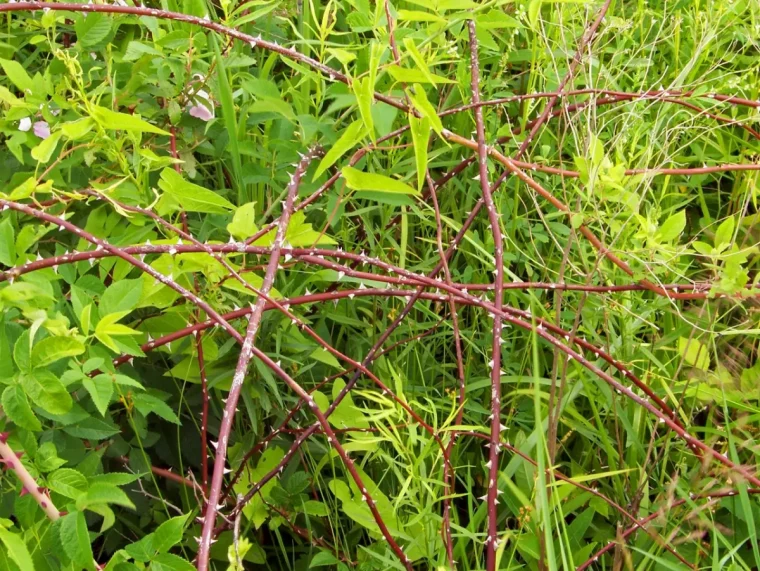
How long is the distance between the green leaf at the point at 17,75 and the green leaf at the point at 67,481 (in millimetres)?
710

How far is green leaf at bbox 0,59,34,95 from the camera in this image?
4.90ft

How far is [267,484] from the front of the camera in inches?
65.1

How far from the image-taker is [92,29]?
1.66 metres

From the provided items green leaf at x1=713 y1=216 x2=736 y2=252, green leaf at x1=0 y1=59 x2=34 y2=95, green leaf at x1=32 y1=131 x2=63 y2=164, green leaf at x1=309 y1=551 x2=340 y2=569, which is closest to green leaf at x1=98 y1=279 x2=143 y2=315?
green leaf at x1=32 y1=131 x2=63 y2=164

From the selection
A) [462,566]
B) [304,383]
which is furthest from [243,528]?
[462,566]

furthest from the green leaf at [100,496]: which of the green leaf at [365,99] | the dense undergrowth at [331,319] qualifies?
the green leaf at [365,99]

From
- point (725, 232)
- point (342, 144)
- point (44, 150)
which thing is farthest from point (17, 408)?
point (725, 232)

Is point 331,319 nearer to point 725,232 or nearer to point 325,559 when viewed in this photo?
point 325,559

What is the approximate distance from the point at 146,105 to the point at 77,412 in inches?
28.4

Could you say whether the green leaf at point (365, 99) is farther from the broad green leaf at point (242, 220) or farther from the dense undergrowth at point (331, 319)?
the broad green leaf at point (242, 220)

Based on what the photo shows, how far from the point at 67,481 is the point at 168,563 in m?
0.20

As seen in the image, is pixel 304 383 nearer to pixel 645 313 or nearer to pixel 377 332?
pixel 377 332

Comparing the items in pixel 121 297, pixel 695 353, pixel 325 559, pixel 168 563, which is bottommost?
pixel 325 559

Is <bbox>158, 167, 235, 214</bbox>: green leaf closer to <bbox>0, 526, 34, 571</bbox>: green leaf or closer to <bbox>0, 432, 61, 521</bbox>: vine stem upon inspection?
<bbox>0, 432, 61, 521</bbox>: vine stem
